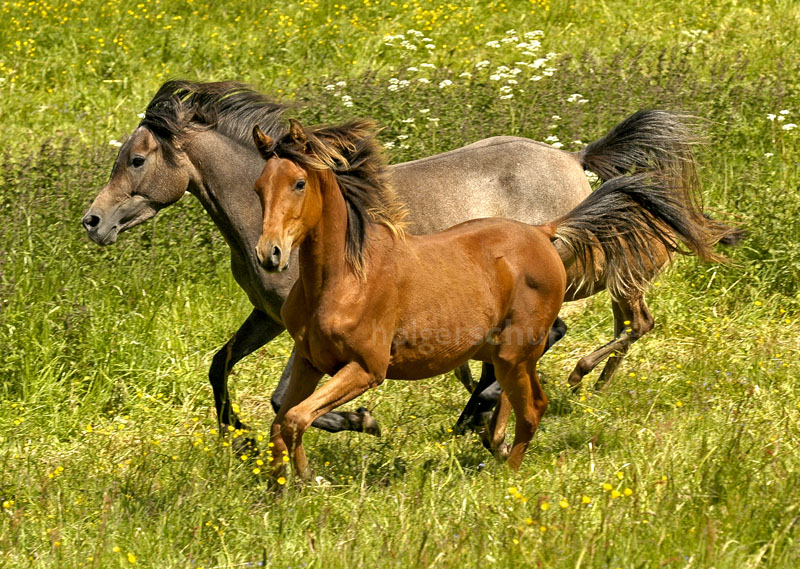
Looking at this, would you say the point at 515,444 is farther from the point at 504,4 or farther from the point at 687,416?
the point at 504,4

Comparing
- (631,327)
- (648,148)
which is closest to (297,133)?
(648,148)

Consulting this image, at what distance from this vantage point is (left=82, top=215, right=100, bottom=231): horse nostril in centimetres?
549

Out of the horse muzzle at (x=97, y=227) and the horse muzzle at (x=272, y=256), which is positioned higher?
the horse muzzle at (x=272, y=256)

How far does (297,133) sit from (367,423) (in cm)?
170

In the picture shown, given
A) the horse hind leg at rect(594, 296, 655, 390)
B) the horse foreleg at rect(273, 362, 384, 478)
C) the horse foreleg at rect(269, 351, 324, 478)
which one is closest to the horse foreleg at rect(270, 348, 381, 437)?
the horse foreleg at rect(269, 351, 324, 478)

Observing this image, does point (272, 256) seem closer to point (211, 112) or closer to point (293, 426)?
point (293, 426)

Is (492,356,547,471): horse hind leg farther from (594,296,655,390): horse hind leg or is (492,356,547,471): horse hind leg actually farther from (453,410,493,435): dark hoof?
(594,296,655,390): horse hind leg

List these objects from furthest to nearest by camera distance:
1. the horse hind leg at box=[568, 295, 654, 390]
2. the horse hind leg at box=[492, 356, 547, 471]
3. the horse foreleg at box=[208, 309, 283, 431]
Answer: the horse hind leg at box=[568, 295, 654, 390]
the horse foreleg at box=[208, 309, 283, 431]
the horse hind leg at box=[492, 356, 547, 471]

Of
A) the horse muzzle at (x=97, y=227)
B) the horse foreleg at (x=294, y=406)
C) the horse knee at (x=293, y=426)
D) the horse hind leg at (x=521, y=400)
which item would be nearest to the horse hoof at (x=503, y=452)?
the horse hind leg at (x=521, y=400)

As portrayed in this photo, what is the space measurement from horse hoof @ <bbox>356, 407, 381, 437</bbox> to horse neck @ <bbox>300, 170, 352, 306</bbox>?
100 centimetres

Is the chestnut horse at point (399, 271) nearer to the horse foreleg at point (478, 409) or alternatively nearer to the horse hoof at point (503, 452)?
the horse hoof at point (503, 452)

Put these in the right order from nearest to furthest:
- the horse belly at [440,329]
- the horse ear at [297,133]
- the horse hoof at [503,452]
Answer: the horse ear at [297,133], the horse belly at [440,329], the horse hoof at [503,452]

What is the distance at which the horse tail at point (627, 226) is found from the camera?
529cm

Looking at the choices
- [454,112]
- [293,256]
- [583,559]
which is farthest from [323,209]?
[454,112]
